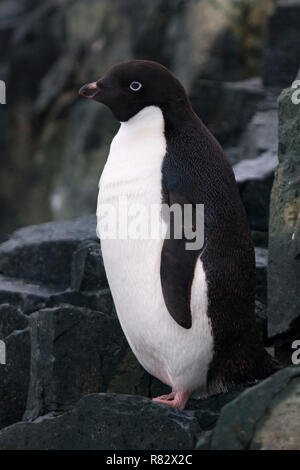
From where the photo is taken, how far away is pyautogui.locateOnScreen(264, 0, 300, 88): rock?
604 cm

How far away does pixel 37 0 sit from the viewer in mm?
12102

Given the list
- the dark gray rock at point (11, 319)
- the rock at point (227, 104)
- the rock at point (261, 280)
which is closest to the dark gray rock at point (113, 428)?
the dark gray rock at point (11, 319)

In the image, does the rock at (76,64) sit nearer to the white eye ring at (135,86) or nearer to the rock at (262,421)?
the white eye ring at (135,86)

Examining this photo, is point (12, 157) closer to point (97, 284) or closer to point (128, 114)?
point (97, 284)

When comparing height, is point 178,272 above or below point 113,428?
above

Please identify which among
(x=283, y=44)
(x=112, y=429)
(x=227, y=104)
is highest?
(x=283, y=44)

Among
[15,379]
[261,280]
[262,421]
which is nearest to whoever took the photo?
[262,421]

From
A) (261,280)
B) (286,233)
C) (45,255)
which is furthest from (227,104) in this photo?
(286,233)

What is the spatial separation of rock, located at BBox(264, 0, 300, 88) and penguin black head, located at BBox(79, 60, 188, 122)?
3.19 metres

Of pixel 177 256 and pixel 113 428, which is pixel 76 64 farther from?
pixel 113 428

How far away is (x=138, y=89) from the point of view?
300 cm

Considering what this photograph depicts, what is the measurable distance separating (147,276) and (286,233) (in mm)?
577

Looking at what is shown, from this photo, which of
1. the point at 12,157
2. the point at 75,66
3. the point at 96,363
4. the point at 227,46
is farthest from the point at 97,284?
the point at 12,157
